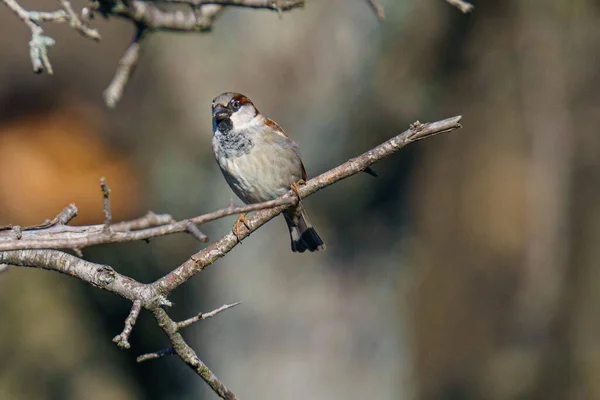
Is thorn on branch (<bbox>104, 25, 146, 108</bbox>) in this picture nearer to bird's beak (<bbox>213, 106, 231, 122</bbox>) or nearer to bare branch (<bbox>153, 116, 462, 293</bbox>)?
bird's beak (<bbox>213, 106, 231, 122</bbox>)

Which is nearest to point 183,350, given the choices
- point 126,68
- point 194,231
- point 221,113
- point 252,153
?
point 194,231

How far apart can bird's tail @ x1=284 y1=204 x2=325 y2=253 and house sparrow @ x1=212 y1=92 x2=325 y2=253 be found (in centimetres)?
Answer: 4

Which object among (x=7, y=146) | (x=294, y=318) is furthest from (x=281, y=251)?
(x=7, y=146)

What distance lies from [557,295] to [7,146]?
15.1ft

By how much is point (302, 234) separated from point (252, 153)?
45 centimetres

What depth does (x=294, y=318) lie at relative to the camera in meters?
4.97

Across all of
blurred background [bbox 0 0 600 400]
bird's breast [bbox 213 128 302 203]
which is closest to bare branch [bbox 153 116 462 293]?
bird's breast [bbox 213 128 302 203]

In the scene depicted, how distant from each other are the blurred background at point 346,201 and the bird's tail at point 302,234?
147 centimetres

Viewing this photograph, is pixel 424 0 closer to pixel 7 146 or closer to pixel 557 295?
pixel 557 295

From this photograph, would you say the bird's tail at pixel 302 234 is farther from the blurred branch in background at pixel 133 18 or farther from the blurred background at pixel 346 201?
the blurred background at pixel 346 201

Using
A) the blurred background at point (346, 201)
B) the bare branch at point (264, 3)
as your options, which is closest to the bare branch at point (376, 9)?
the bare branch at point (264, 3)

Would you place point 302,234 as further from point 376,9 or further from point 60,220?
point 60,220

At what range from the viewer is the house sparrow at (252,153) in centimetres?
311

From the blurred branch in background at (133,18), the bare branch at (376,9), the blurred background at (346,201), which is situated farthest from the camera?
the blurred background at (346,201)
